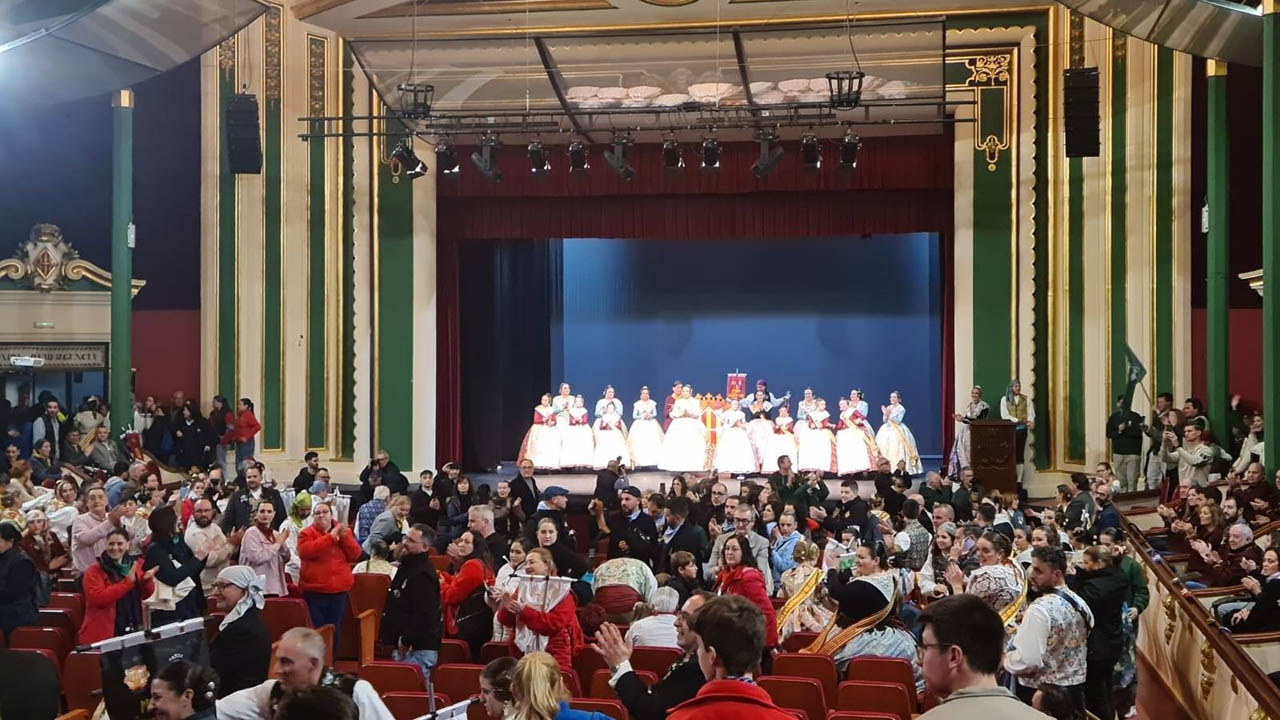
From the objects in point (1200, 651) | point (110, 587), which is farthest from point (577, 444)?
point (110, 587)

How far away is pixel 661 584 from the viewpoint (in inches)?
301

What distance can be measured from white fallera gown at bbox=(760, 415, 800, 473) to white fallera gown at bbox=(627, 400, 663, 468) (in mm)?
1456

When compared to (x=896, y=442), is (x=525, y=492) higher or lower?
lower

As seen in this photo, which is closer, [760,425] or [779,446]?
[779,446]

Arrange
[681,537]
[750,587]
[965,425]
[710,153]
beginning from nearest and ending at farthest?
[750,587]
[681,537]
[710,153]
[965,425]

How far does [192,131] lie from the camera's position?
16781mm

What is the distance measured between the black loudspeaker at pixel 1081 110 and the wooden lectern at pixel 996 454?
3.14 m

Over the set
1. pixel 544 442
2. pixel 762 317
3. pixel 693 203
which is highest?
pixel 693 203

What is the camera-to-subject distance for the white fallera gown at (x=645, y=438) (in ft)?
56.8

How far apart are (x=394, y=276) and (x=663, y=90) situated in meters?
4.67

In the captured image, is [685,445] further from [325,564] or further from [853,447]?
[325,564]

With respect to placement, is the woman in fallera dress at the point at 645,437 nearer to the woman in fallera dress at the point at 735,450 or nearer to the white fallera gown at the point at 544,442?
the woman in fallera dress at the point at 735,450

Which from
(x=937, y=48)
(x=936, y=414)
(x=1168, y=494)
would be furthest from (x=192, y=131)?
(x=1168, y=494)

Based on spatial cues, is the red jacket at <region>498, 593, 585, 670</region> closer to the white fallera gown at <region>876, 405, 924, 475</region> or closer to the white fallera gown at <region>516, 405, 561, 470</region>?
the white fallera gown at <region>516, 405, 561, 470</region>
